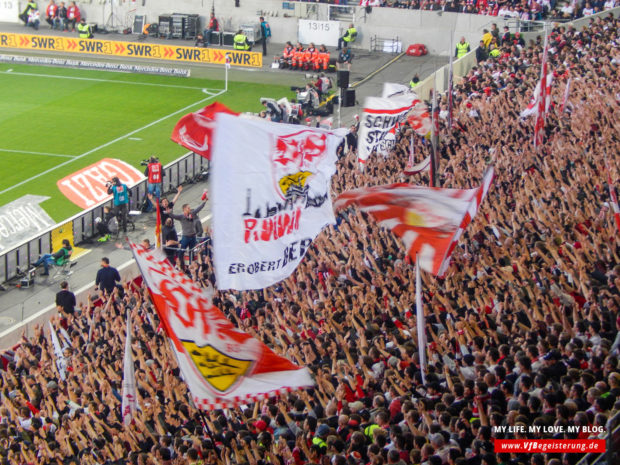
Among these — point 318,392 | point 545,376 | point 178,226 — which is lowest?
point 178,226

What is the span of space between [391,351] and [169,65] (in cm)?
3939

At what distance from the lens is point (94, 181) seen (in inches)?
1182

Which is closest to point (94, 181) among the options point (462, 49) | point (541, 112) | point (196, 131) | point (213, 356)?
point (196, 131)

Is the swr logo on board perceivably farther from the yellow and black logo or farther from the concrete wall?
the concrete wall

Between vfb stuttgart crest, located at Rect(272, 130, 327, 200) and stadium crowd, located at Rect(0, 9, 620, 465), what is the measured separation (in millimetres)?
2439

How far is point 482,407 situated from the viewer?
10523 millimetres

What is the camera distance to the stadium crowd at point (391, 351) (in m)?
10.5

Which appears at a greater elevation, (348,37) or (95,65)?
(348,37)

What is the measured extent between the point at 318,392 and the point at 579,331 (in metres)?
3.34

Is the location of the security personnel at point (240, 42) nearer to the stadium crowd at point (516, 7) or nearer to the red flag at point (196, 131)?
the stadium crowd at point (516, 7)

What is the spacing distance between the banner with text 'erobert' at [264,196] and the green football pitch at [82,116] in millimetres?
18664

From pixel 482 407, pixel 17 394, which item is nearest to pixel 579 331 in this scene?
pixel 482 407

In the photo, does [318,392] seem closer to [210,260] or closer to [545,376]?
[545,376]

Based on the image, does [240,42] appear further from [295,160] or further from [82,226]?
[295,160]
